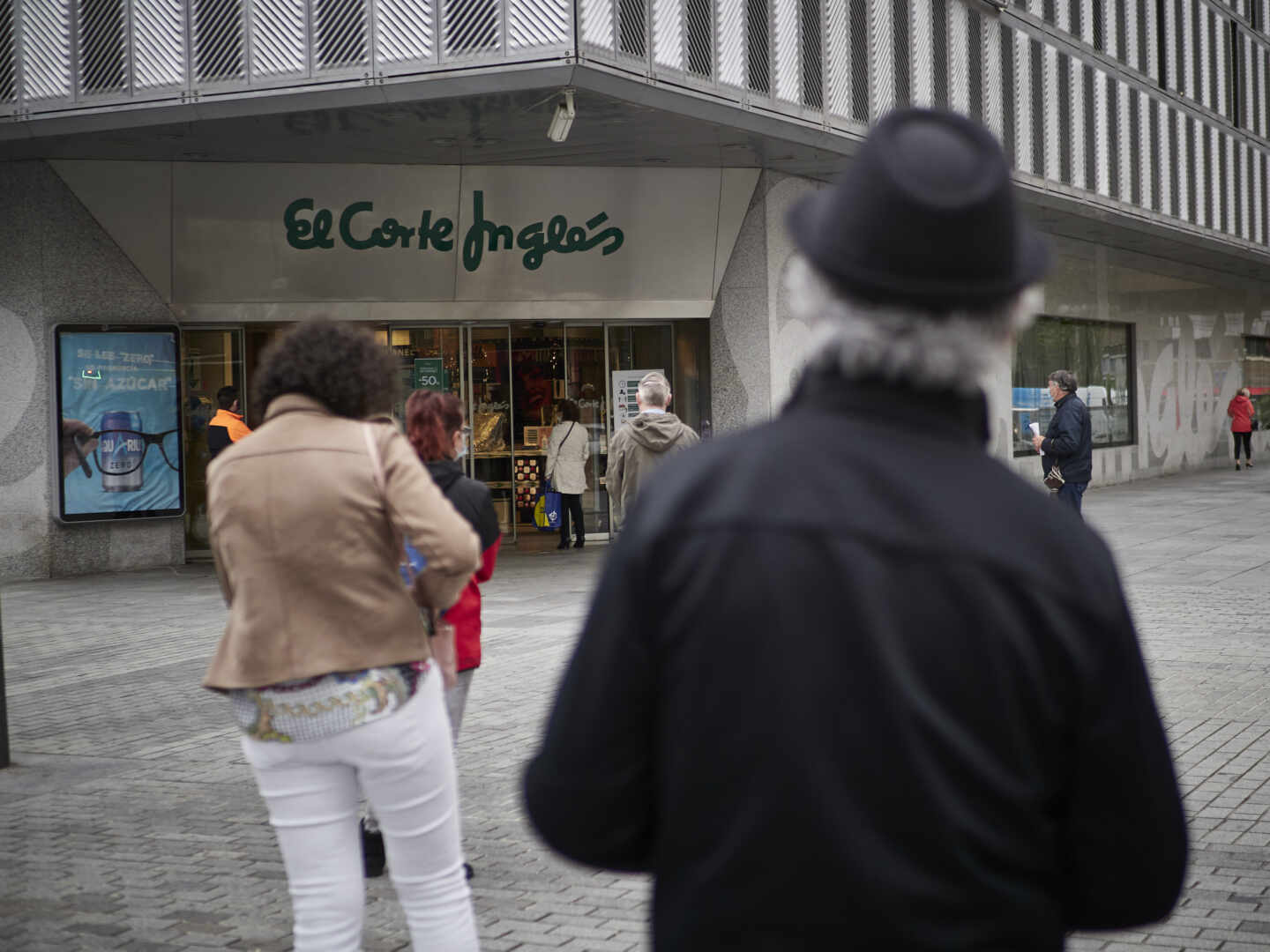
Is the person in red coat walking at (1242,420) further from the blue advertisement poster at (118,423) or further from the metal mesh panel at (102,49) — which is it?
the metal mesh panel at (102,49)

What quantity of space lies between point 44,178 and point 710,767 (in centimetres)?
1507

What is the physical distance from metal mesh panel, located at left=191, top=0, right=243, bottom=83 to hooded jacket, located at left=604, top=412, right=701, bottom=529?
6115 millimetres

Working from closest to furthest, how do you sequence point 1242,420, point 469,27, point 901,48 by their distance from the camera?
1. point 469,27
2. point 901,48
3. point 1242,420

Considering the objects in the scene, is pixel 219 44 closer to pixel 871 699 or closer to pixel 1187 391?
pixel 871 699

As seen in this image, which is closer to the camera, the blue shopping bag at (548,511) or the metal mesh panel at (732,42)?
the metal mesh panel at (732,42)

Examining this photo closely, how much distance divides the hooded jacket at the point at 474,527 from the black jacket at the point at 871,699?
9.85ft

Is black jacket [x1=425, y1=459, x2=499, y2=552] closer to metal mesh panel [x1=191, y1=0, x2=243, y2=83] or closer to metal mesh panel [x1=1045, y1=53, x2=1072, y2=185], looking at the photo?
metal mesh panel [x1=191, y1=0, x2=243, y2=83]

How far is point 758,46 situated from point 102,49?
6.34 meters

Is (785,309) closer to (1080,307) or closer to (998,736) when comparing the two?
(1080,307)

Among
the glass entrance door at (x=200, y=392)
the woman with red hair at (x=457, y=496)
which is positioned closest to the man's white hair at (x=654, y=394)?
the woman with red hair at (x=457, y=496)

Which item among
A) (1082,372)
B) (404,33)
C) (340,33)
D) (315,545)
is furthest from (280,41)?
(1082,372)

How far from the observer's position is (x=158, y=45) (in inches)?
525

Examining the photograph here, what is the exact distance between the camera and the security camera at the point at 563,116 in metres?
12.3

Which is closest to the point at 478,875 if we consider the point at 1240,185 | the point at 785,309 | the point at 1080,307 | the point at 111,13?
the point at 111,13
